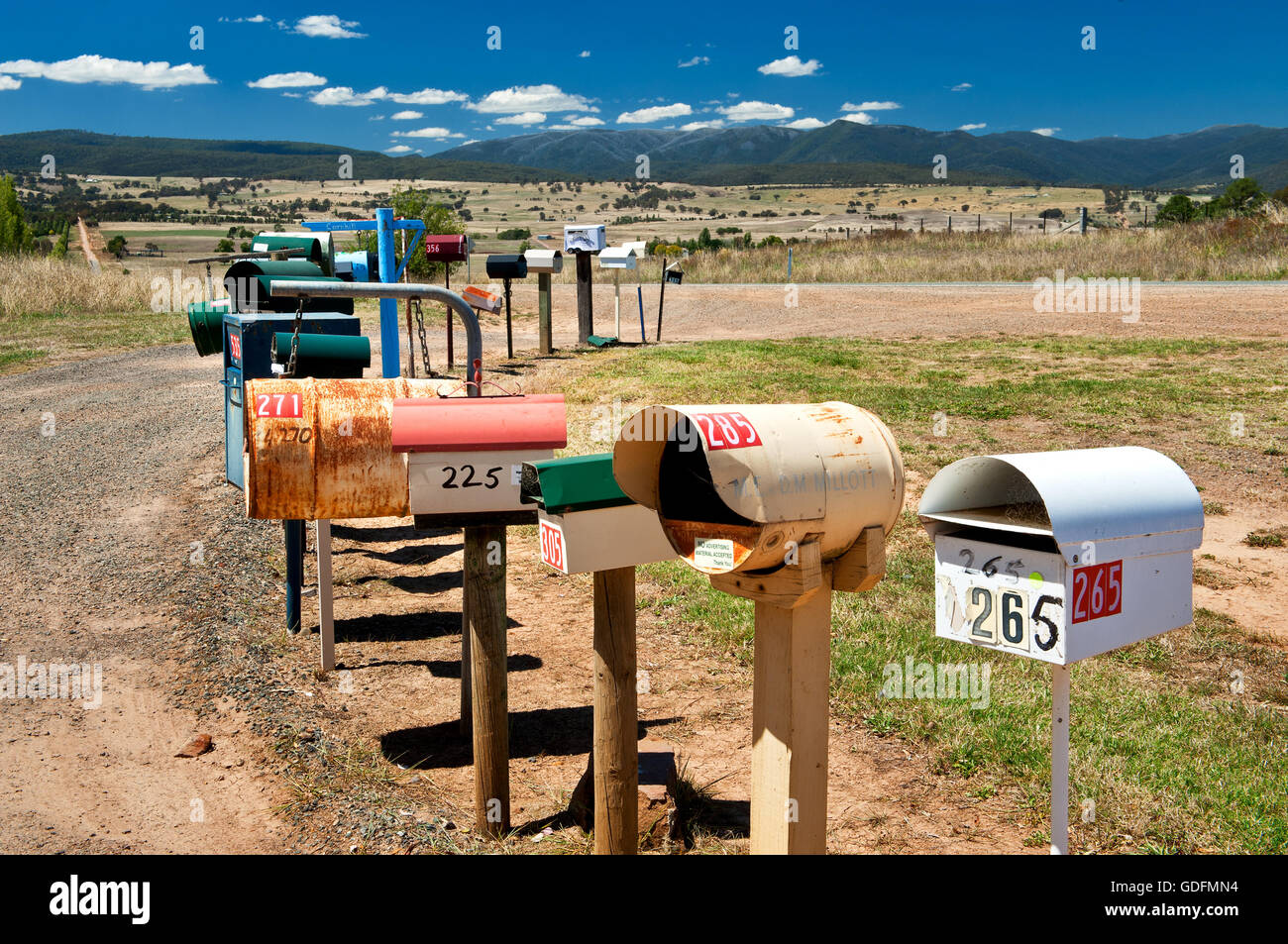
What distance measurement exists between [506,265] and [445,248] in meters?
1.29

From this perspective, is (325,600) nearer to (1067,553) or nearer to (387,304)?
(387,304)

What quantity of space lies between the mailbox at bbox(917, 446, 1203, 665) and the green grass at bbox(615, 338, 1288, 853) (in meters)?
1.37

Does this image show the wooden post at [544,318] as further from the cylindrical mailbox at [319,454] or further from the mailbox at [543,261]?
the cylindrical mailbox at [319,454]

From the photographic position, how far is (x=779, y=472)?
8.20 ft

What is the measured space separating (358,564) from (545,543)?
464 centimetres

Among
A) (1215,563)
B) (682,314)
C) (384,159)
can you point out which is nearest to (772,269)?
(682,314)

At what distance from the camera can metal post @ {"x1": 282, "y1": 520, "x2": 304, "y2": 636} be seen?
226 inches

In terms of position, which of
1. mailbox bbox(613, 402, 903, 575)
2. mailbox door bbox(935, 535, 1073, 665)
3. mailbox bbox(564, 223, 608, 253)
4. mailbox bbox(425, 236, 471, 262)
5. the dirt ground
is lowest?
the dirt ground

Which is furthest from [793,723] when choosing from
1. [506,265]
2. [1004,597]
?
[506,265]

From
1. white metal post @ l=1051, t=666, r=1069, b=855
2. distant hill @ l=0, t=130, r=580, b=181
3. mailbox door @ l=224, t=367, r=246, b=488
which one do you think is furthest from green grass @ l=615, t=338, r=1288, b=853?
distant hill @ l=0, t=130, r=580, b=181

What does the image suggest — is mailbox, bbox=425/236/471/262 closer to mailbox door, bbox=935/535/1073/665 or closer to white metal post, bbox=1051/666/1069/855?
mailbox door, bbox=935/535/1073/665

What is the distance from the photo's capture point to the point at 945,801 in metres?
3.93

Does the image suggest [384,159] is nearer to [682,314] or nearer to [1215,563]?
[682,314]
